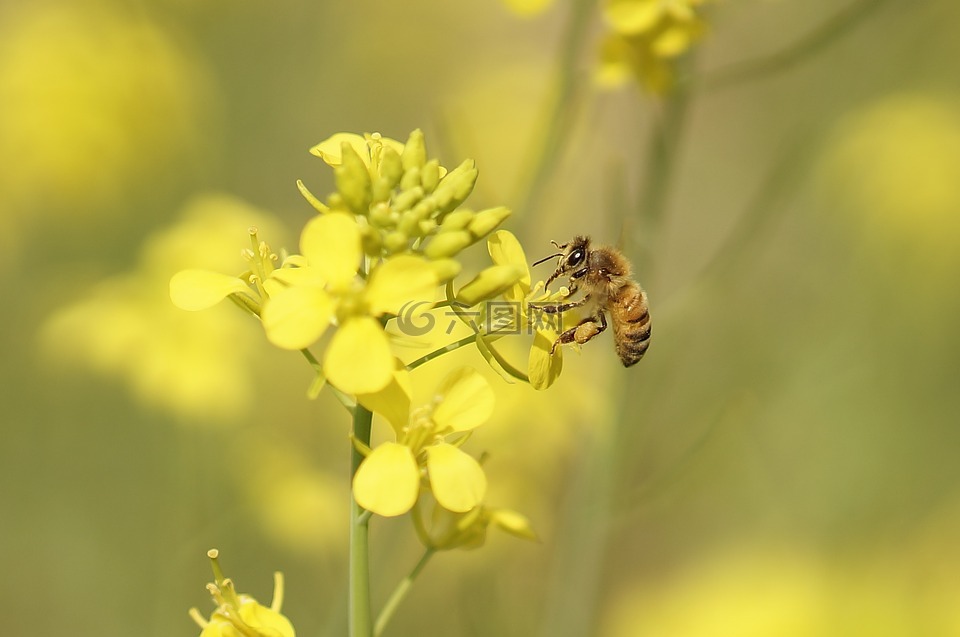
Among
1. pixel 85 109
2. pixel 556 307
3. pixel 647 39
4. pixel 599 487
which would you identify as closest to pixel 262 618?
pixel 556 307

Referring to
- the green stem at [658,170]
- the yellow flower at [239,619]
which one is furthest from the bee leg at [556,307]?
the green stem at [658,170]

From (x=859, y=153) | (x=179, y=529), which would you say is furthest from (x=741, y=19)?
(x=179, y=529)

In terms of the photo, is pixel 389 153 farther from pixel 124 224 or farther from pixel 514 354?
pixel 124 224

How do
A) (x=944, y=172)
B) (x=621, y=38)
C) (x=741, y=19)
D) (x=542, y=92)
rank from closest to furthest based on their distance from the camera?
(x=621, y=38)
(x=944, y=172)
(x=542, y=92)
(x=741, y=19)

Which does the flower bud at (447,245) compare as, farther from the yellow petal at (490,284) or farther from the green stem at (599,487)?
the green stem at (599,487)

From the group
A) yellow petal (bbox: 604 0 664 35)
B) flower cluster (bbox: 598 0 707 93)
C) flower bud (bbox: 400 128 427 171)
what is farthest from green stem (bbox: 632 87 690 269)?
flower bud (bbox: 400 128 427 171)

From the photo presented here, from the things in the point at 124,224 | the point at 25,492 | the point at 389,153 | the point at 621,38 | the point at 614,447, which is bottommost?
the point at 25,492
